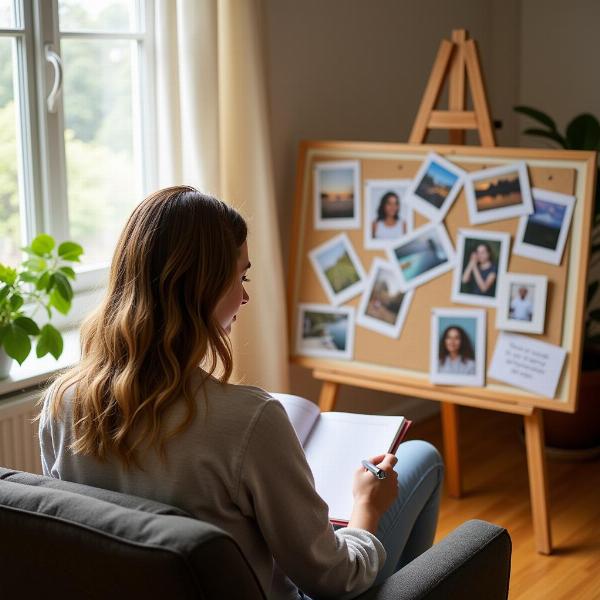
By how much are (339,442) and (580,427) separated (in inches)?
66.9

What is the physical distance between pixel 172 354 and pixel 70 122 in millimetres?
1575

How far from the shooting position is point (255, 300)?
285cm

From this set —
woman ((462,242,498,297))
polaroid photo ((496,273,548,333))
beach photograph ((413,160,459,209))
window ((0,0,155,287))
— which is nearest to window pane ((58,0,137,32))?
window ((0,0,155,287))

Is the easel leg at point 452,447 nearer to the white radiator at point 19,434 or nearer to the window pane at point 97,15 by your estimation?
the white radiator at point 19,434

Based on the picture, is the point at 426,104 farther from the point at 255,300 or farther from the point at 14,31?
the point at 14,31

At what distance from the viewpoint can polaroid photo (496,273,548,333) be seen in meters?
2.59

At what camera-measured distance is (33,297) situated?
8.14ft

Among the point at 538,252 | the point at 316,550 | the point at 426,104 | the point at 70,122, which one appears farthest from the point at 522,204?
the point at 316,550

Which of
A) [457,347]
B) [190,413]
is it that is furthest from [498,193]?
[190,413]

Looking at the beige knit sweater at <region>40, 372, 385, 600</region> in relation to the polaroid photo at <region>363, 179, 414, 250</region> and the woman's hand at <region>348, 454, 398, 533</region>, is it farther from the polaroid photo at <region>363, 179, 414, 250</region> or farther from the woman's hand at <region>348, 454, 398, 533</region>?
the polaroid photo at <region>363, 179, 414, 250</region>

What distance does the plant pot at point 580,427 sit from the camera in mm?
3281

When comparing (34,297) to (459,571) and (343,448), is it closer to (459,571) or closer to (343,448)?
(343,448)

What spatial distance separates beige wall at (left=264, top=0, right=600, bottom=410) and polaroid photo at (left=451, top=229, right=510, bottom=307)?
0.70 meters

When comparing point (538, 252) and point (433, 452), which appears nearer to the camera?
point (433, 452)
